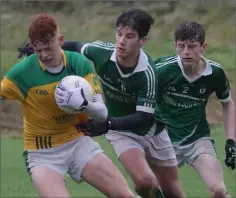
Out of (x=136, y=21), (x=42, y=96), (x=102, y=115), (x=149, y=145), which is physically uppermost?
(x=136, y=21)

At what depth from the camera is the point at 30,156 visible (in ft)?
22.2

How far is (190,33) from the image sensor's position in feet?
26.0

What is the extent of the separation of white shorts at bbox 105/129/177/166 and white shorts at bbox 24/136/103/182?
0.90m

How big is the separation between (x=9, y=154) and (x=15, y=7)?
647cm

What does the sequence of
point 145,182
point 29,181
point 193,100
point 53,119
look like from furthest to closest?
point 29,181
point 193,100
point 145,182
point 53,119

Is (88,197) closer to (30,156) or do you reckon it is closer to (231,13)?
(30,156)

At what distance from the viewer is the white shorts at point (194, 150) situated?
815 cm

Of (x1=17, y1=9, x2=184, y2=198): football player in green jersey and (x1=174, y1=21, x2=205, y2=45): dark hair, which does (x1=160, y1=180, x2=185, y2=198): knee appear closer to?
(x1=17, y1=9, x2=184, y2=198): football player in green jersey

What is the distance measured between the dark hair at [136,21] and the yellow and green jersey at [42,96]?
855 mm

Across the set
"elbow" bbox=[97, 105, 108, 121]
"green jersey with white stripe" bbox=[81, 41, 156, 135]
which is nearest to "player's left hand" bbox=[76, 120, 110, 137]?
"elbow" bbox=[97, 105, 108, 121]

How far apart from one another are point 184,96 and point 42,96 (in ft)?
6.30

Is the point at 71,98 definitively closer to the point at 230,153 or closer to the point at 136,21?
the point at 136,21

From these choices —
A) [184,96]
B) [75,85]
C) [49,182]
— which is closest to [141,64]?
[184,96]

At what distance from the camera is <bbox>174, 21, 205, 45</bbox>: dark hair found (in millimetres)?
7914
